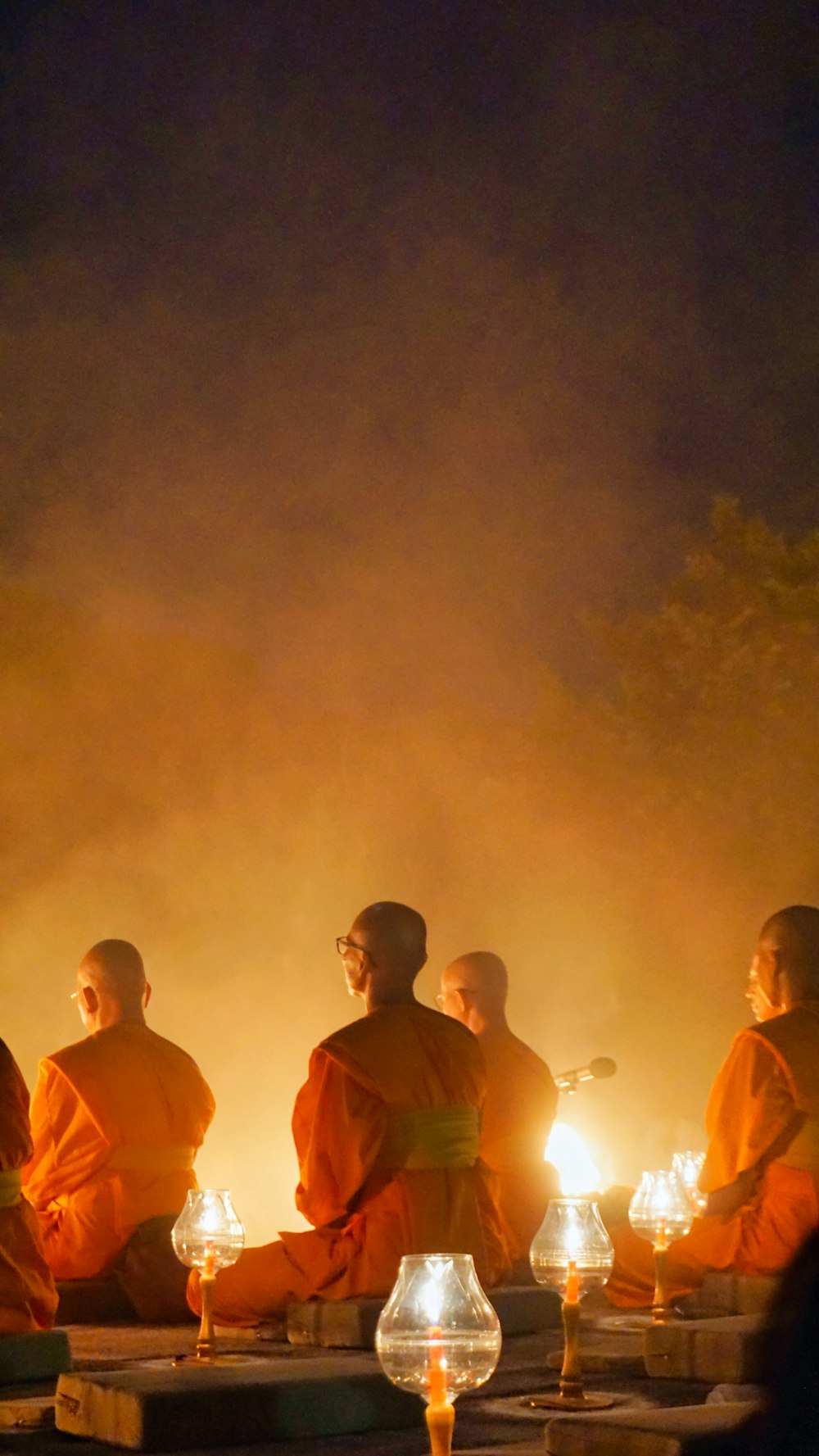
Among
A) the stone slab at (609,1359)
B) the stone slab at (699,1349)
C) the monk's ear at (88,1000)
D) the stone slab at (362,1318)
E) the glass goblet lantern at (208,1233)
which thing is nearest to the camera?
the stone slab at (699,1349)

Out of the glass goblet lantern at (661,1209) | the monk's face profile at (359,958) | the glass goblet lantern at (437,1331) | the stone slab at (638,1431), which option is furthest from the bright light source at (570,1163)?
the glass goblet lantern at (437,1331)

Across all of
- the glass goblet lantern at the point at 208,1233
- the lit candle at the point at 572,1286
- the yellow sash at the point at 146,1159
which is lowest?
the lit candle at the point at 572,1286

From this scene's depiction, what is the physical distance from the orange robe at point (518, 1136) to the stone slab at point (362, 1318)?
118 cm

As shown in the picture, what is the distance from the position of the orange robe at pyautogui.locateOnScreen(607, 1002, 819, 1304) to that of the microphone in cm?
166

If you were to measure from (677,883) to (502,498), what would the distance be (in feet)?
10.9

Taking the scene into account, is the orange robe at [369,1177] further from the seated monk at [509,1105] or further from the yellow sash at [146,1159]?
the seated monk at [509,1105]

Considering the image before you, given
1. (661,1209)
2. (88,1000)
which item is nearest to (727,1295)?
(661,1209)

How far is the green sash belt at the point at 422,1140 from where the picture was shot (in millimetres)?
5609

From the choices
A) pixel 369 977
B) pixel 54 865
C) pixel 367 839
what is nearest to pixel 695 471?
pixel 367 839

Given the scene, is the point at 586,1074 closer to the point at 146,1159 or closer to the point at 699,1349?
the point at 146,1159

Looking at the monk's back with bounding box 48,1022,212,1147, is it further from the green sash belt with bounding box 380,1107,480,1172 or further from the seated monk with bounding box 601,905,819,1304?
the seated monk with bounding box 601,905,819,1304

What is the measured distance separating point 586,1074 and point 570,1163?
94 cm

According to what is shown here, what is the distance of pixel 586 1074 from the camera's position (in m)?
7.91

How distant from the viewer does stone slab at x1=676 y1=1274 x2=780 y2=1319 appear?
557cm
